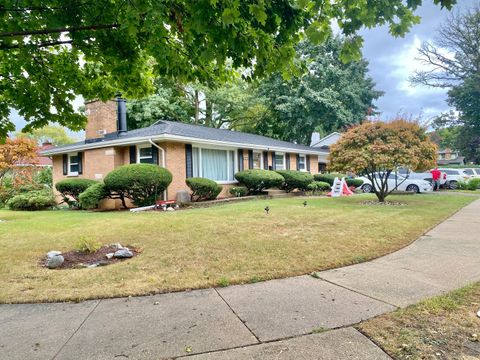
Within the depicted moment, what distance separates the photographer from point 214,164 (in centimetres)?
1628

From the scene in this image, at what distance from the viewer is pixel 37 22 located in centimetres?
495

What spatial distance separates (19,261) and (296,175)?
15563 mm

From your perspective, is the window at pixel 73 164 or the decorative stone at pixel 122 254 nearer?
the decorative stone at pixel 122 254

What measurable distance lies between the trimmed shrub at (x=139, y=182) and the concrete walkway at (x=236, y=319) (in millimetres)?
8555

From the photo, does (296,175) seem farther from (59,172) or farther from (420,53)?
(420,53)

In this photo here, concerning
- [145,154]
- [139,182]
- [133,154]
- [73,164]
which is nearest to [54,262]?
[139,182]

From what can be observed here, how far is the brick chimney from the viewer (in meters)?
16.7

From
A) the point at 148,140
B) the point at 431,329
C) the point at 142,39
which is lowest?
the point at 431,329

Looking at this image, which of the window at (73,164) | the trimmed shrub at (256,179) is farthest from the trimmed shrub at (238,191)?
the window at (73,164)

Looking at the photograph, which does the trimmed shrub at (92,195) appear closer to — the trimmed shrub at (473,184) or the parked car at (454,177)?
the trimmed shrub at (473,184)

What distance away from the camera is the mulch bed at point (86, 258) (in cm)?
516

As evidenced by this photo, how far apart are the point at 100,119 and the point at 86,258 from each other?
1294cm

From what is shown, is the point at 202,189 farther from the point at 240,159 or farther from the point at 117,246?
the point at 117,246

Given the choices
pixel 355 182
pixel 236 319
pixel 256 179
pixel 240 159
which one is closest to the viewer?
pixel 236 319
